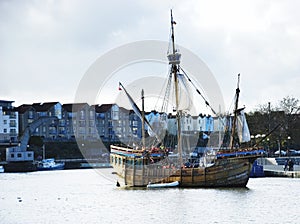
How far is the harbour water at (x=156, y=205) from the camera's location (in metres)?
41.7

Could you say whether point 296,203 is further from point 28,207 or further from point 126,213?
point 28,207

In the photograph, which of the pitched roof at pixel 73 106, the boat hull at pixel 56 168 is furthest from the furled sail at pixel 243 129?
the pitched roof at pixel 73 106

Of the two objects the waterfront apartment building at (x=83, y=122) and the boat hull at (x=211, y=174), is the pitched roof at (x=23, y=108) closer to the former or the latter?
the waterfront apartment building at (x=83, y=122)

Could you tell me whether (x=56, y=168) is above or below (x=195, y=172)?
below

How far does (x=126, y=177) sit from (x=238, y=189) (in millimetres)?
12333

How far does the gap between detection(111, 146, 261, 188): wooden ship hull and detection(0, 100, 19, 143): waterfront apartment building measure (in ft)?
307

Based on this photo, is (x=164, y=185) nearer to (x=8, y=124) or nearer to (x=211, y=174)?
(x=211, y=174)

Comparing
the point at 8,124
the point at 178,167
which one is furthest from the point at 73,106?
the point at 178,167

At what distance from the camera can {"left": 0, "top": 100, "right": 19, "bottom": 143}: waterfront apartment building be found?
155 metres

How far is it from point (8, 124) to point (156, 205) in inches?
4458

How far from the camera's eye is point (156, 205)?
48812mm

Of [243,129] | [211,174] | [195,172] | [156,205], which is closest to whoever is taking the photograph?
[156,205]

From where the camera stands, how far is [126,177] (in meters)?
66.0

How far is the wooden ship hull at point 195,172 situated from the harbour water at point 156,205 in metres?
1.77
